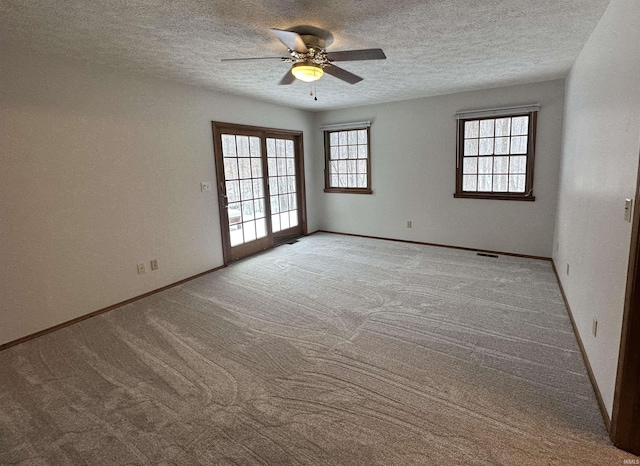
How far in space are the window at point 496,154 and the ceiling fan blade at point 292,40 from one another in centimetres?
339

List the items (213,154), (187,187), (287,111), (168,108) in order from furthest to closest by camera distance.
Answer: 1. (287,111)
2. (213,154)
3. (187,187)
4. (168,108)

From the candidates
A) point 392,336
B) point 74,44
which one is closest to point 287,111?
point 74,44

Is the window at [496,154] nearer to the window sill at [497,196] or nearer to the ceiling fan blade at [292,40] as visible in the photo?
the window sill at [497,196]

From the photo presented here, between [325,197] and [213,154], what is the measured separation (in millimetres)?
2783

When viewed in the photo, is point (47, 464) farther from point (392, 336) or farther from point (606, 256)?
point (606, 256)

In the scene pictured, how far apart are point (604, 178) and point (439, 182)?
331 centimetres

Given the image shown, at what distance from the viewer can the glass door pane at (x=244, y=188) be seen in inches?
192

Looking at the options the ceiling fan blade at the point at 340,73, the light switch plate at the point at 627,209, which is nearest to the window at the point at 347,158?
the ceiling fan blade at the point at 340,73

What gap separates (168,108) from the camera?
3.94m

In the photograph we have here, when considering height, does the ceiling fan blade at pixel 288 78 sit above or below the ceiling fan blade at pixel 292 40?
below

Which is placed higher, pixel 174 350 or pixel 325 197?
pixel 325 197

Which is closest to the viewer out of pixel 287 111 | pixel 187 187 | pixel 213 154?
pixel 187 187

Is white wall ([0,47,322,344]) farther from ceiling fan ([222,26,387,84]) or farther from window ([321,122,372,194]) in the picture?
window ([321,122,372,194])

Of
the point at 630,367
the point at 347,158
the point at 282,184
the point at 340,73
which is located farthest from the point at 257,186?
the point at 630,367
